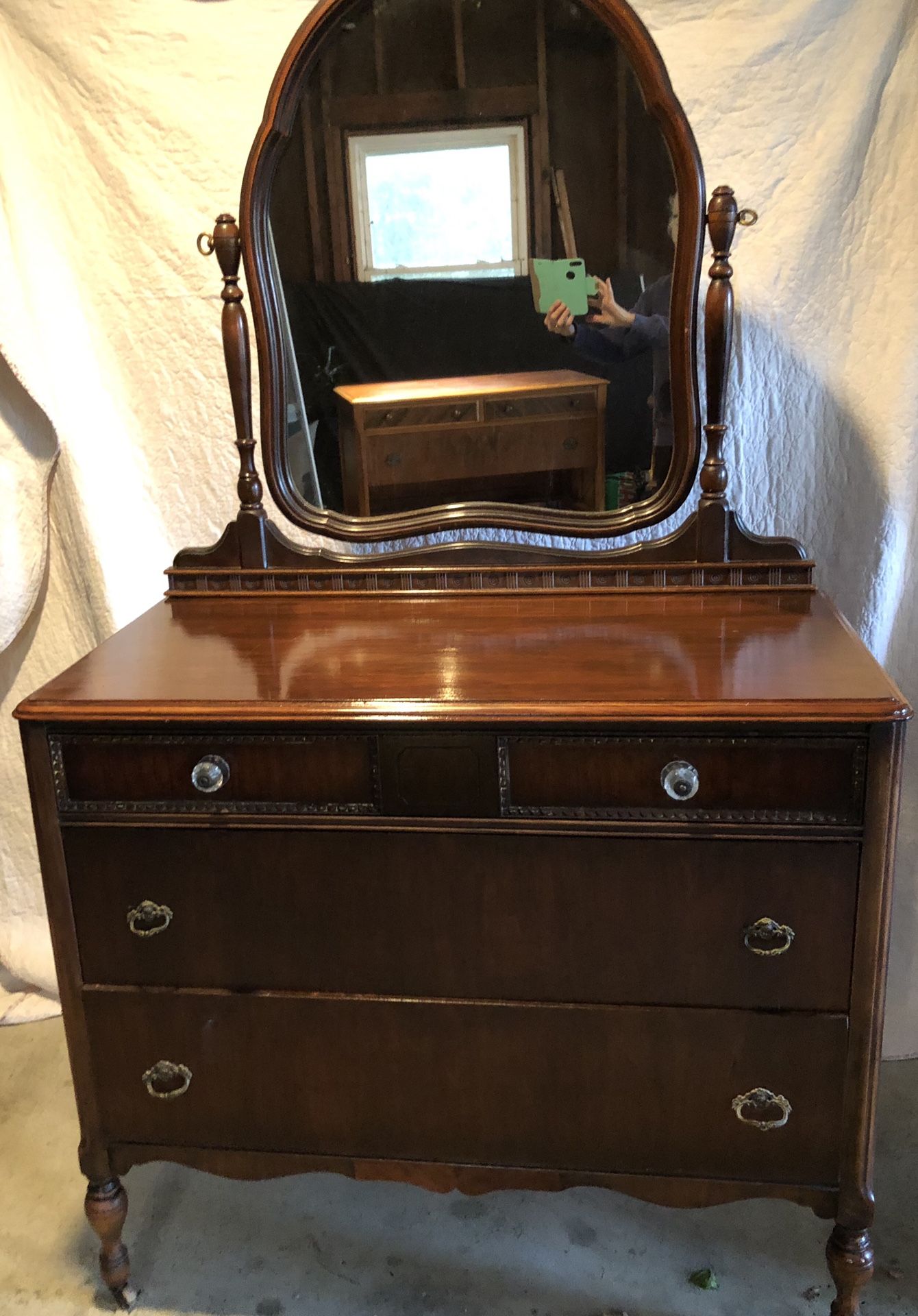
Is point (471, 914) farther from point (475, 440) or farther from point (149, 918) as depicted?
point (475, 440)

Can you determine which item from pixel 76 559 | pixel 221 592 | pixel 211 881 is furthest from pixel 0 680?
pixel 211 881

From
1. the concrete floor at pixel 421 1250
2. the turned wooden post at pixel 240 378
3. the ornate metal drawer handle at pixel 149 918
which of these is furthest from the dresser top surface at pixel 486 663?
the concrete floor at pixel 421 1250

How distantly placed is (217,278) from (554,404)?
24.1 inches

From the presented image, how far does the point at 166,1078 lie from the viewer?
138cm

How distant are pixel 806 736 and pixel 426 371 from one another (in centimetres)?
78

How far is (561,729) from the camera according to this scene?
3.82 ft

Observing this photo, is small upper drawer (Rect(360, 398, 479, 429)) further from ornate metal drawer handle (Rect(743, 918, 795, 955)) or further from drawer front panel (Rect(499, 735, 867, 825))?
ornate metal drawer handle (Rect(743, 918, 795, 955))

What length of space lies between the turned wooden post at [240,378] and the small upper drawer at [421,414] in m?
0.19

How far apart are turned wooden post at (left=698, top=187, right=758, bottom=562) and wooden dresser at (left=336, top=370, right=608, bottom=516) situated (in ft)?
0.51

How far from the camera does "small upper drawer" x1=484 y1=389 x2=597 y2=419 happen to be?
1534mm

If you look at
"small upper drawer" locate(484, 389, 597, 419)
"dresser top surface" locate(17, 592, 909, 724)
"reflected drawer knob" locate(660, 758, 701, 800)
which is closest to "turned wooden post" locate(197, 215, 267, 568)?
Result: "dresser top surface" locate(17, 592, 909, 724)

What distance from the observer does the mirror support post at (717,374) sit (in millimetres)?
1442

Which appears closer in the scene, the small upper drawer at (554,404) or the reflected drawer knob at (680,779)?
the reflected drawer knob at (680,779)

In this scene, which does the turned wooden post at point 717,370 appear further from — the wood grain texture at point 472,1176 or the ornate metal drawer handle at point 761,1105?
the wood grain texture at point 472,1176
